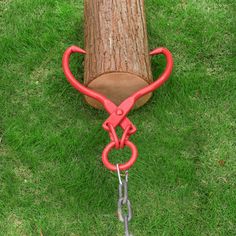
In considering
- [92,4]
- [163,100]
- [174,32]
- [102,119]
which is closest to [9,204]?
[102,119]

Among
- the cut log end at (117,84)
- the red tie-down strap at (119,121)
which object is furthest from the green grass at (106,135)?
the red tie-down strap at (119,121)

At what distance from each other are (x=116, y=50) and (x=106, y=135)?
64cm

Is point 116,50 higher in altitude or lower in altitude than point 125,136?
higher

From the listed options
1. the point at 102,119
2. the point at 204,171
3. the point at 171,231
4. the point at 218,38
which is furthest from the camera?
the point at 218,38

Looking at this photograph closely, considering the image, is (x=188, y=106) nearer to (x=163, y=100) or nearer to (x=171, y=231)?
(x=163, y=100)

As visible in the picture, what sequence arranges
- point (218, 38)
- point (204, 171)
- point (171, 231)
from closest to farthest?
point (171, 231)
point (204, 171)
point (218, 38)

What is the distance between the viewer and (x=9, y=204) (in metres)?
2.93

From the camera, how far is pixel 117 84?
296 cm

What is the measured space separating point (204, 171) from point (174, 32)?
132 centimetres

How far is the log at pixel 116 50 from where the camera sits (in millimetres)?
2920

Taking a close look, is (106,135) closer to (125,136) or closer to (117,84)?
(117,84)

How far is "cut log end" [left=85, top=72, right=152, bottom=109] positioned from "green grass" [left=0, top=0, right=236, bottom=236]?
281mm

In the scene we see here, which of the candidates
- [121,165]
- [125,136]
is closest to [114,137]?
[125,136]

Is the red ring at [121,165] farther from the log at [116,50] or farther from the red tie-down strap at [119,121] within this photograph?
the log at [116,50]
